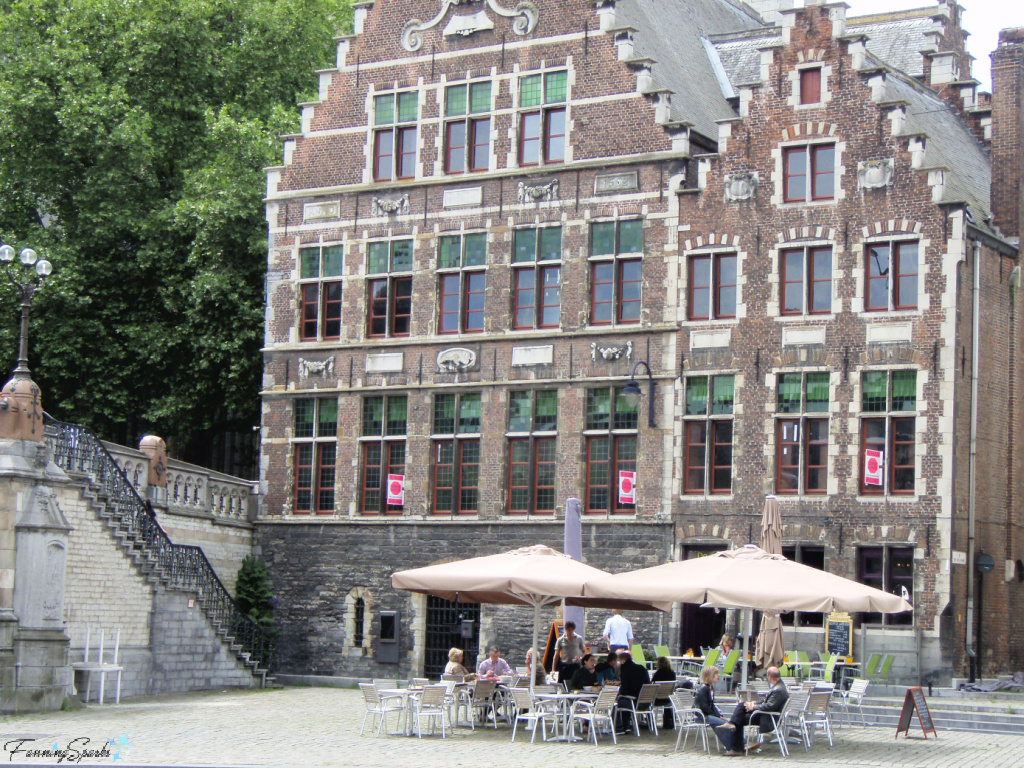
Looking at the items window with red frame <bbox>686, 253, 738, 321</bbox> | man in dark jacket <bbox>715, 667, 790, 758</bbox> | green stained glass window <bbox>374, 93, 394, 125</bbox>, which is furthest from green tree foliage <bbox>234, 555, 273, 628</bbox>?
man in dark jacket <bbox>715, 667, 790, 758</bbox>

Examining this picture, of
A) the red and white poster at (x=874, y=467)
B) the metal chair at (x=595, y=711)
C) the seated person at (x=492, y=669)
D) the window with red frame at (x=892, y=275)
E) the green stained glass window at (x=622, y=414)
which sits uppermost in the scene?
the window with red frame at (x=892, y=275)

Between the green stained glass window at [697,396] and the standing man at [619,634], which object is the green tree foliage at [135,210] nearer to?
the green stained glass window at [697,396]

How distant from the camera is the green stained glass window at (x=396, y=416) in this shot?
105 ft

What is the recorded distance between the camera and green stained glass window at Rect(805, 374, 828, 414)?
28.3m

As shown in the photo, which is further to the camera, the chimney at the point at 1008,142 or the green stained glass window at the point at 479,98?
the green stained glass window at the point at 479,98

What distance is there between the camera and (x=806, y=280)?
2870cm

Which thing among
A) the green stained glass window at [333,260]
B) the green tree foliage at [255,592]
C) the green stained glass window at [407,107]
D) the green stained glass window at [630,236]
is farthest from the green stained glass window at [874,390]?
the green tree foliage at [255,592]

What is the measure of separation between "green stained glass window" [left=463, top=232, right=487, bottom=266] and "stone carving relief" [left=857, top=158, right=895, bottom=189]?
7283 mm

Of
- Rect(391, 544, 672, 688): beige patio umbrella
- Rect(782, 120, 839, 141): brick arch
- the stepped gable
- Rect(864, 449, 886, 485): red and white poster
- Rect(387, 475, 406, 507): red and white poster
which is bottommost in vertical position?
Rect(391, 544, 672, 688): beige patio umbrella

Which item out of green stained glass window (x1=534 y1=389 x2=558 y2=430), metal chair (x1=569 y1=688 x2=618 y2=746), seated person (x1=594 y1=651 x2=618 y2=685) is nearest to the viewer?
metal chair (x1=569 y1=688 x2=618 y2=746)

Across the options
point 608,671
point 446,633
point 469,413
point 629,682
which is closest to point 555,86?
point 469,413

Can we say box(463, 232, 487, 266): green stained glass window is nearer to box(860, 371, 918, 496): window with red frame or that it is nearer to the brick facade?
the brick facade

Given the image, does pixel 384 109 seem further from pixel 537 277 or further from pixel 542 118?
pixel 537 277

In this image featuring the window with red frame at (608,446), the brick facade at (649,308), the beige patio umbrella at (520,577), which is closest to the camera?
the beige patio umbrella at (520,577)
